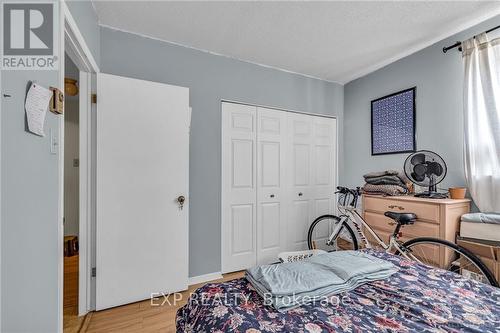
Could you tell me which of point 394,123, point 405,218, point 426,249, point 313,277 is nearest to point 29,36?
point 313,277

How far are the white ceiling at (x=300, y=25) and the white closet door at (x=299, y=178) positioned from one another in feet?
2.83

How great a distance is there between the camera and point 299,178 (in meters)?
Result: 3.22

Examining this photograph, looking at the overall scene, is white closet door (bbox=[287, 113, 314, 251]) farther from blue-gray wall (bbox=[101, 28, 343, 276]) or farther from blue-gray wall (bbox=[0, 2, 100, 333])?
blue-gray wall (bbox=[0, 2, 100, 333])

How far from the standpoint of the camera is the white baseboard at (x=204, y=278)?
2500mm

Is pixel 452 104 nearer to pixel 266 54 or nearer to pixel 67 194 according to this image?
pixel 266 54

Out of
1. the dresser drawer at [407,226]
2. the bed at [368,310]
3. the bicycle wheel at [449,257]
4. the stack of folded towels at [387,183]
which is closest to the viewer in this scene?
the bed at [368,310]

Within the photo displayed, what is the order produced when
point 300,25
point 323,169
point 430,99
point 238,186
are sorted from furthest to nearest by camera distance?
1. point 323,169
2. point 238,186
3. point 430,99
4. point 300,25

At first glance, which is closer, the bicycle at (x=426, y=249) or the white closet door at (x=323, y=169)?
the bicycle at (x=426, y=249)

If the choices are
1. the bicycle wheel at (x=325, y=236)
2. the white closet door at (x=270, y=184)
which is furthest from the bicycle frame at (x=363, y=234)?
the white closet door at (x=270, y=184)

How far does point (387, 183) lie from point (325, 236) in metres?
1.29

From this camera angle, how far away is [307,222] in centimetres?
328

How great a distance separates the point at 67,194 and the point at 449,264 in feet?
16.1

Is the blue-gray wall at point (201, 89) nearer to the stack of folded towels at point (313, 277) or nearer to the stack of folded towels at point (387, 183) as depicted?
the stack of folded towels at point (313, 277)

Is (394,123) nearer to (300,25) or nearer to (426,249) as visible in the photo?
(426,249)
